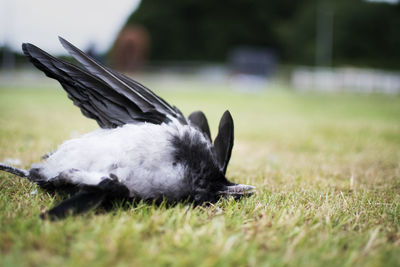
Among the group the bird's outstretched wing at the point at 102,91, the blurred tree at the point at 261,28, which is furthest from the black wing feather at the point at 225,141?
the blurred tree at the point at 261,28

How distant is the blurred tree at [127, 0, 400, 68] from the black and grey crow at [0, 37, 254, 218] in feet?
105

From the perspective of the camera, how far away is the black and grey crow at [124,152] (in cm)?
152

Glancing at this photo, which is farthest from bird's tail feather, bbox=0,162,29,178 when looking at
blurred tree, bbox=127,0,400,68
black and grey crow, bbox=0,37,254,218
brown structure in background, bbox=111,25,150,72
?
blurred tree, bbox=127,0,400,68

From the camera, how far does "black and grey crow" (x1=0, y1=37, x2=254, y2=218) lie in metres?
1.52

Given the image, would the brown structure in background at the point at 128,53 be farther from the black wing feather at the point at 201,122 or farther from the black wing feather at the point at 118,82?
the black wing feather at the point at 118,82

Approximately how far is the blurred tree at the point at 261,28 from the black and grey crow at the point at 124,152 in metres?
32.1

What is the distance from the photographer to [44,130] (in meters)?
4.30

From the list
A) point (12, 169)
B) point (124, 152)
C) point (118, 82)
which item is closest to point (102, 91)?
point (118, 82)

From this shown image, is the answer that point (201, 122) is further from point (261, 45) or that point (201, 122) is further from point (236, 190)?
point (261, 45)

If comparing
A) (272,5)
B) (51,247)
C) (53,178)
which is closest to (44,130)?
(53,178)

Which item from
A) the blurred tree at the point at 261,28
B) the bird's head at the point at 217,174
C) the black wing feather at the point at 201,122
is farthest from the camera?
the blurred tree at the point at 261,28

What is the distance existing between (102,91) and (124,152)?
0.40 m

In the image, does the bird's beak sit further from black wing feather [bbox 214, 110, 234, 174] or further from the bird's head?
black wing feather [bbox 214, 110, 234, 174]

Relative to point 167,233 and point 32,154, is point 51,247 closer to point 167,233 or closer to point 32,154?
point 167,233
